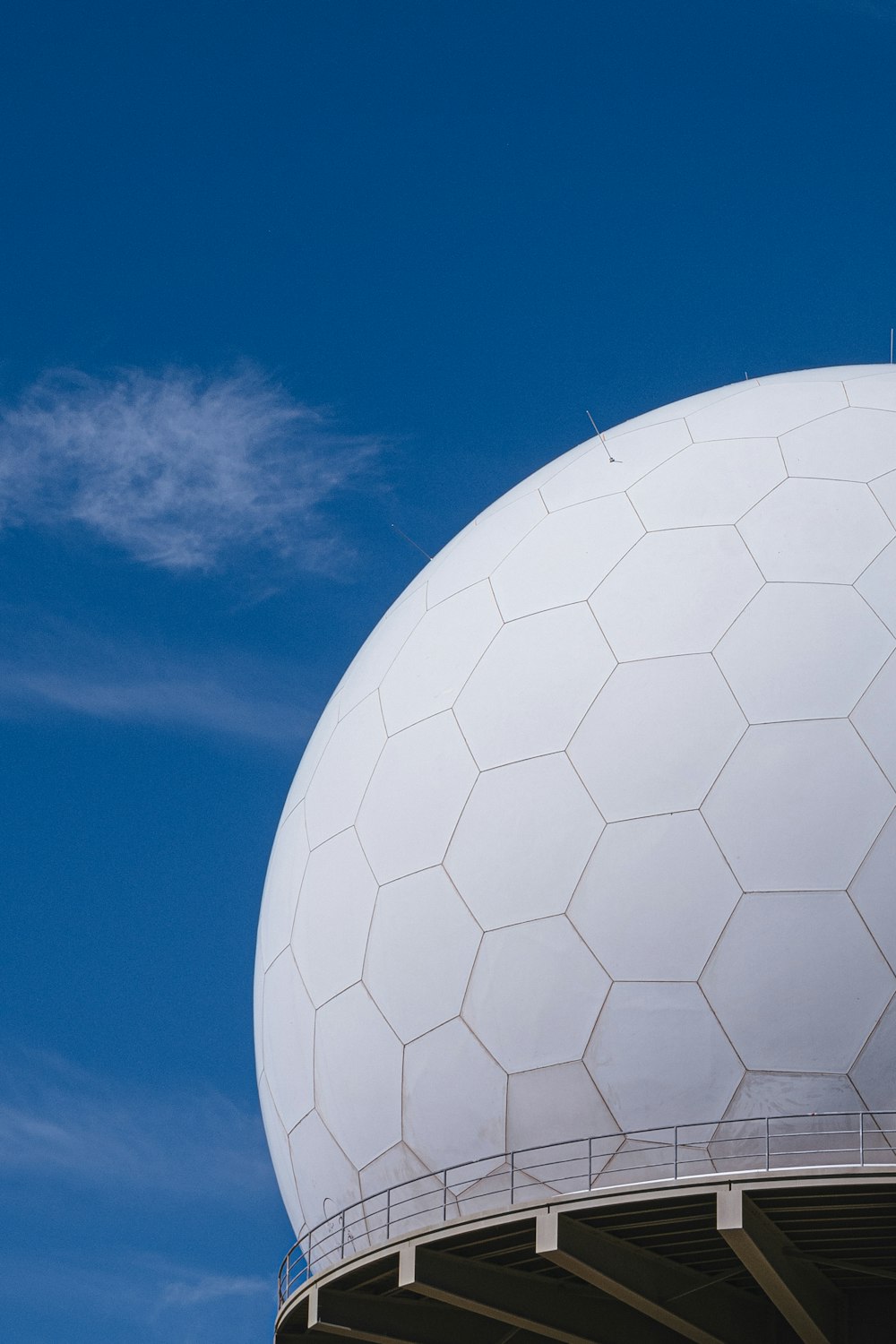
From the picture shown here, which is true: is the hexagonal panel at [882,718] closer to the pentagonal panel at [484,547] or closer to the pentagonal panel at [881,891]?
the pentagonal panel at [881,891]

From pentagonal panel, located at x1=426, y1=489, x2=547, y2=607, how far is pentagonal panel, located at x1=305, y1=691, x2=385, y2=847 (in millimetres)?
1060

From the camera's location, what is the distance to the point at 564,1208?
9078 millimetres

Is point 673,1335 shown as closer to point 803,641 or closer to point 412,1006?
point 412,1006

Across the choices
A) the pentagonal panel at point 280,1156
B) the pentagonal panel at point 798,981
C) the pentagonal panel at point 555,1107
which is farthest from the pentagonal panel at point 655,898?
the pentagonal panel at point 280,1156

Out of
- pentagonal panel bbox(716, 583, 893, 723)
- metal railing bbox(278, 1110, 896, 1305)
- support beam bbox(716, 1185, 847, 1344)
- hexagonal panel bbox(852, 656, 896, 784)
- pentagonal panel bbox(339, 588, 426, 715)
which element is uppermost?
pentagonal panel bbox(339, 588, 426, 715)

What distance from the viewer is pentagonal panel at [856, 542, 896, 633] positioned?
32.4 ft

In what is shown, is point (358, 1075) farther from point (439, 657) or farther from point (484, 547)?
point (484, 547)

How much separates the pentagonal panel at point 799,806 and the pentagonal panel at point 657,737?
17 cm

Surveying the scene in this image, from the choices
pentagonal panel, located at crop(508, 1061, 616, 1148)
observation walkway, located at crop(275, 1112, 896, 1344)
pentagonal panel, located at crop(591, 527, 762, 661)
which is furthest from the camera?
pentagonal panel, located at crop(591, 527, 762, 661)

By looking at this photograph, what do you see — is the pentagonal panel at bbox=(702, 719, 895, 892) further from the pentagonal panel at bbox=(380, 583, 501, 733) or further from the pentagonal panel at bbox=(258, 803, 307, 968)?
the pentagonal panel at bbox=(258, 803, 307, 968)

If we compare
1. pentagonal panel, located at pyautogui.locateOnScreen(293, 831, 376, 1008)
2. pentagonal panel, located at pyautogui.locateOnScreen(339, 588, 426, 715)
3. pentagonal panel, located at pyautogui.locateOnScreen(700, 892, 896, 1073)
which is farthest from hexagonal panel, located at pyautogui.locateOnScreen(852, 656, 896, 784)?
pentagonal panel, located at pyautogui.locateOnScreen(339, 588, 426, 715)

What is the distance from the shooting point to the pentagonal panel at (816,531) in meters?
10.1

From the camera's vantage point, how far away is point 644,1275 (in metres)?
10.0

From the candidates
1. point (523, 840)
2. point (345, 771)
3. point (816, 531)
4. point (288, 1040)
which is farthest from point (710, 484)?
point (288, 1040)
